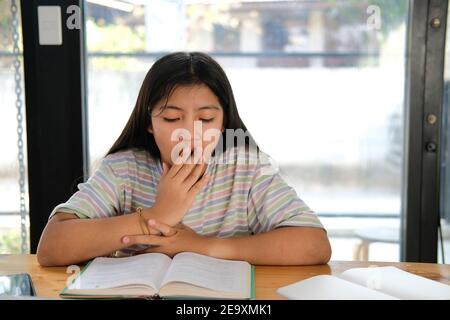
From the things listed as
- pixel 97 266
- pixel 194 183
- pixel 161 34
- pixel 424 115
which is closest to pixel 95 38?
pixel 161 34

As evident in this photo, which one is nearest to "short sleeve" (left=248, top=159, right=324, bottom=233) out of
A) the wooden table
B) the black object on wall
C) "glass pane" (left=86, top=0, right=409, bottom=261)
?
the wooden table

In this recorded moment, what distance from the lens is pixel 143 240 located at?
958 millimetres

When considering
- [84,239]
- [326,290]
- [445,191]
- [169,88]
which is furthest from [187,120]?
[445,191]

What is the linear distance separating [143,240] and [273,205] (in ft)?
0.89

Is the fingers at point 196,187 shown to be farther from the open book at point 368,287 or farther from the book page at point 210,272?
the open book at point 368,287

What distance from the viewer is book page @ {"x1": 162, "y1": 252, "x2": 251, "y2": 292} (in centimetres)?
74

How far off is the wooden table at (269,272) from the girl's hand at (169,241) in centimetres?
11

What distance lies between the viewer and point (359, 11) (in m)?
1.81

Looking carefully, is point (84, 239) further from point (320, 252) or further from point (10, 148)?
point (10, 148)

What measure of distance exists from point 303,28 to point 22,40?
866 mm

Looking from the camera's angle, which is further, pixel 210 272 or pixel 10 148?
pixel 10 148

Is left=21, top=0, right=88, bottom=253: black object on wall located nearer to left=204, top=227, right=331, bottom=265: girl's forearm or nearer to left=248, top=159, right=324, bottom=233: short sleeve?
left=248, top=159, right=324, bottom=233: short sleeve
